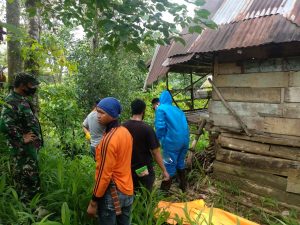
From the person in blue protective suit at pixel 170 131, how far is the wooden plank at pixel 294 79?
1.88 meters

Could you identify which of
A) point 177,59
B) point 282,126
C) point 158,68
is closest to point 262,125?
point 282,126

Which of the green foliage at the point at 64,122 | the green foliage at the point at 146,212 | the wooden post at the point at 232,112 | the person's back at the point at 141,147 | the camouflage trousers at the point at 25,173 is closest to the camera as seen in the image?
the green foliage at the point at 146,212

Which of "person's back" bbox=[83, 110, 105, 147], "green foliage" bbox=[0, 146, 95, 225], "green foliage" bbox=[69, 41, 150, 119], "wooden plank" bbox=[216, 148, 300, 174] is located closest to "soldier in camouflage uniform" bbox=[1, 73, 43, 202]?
"green foliage" bbox=[0, 146, 95, 225]

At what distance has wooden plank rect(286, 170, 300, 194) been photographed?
5.14 meters

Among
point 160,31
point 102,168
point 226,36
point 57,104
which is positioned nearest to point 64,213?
point 102,168

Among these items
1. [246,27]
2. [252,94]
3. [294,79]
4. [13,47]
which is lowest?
[252,94]

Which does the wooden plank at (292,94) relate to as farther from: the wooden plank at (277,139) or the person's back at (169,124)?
the person's back at (169,124)

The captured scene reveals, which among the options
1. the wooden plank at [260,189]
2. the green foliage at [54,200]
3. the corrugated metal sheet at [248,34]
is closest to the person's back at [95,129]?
the green foliage at [54,200]

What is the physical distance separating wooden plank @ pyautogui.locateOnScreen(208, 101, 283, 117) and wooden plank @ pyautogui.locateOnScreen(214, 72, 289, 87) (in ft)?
1.16

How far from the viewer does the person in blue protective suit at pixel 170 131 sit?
5469mm

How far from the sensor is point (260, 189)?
5668 mm

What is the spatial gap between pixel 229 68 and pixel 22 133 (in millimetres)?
4031

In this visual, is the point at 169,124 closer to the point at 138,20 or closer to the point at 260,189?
the point at 260,189

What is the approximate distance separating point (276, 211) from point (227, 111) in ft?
6.58
